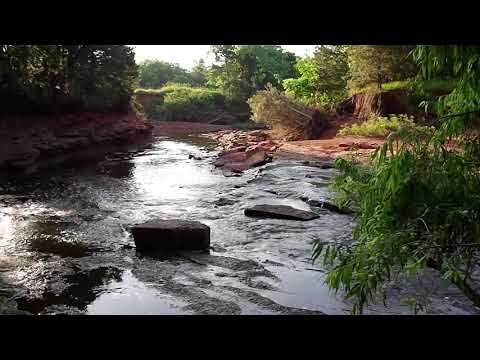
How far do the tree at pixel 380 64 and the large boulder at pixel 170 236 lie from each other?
17.4m

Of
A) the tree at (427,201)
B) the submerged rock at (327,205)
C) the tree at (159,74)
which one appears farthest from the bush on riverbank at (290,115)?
the tree at (159,74)

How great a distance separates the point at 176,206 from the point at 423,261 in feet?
29.5

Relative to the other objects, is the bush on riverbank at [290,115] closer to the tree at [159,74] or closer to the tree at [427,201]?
the tree at [427,201]

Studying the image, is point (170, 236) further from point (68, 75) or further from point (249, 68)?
point (249, 68)

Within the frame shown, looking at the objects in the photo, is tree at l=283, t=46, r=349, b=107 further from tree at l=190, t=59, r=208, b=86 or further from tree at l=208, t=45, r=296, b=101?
tree at l=190, t=59, r=208, b=86

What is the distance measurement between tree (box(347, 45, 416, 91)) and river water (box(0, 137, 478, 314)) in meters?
10.8

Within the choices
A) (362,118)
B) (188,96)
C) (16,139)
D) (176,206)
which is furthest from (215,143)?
(188,96)

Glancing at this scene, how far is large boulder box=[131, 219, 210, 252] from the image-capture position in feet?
24.2

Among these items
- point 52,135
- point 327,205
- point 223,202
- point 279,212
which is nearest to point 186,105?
point 52,135

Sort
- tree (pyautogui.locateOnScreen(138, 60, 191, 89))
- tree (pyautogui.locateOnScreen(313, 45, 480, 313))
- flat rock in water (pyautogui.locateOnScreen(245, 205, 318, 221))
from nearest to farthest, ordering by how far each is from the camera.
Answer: tree (pyautogui.locateOnScreen(313, 45, 480, 313)) → flat rock in water (pyautogui.locateOnScreen(245, 205, 318, 221)) → tree (pyautogui.locateOnScreen(138, 60, 191, 89))

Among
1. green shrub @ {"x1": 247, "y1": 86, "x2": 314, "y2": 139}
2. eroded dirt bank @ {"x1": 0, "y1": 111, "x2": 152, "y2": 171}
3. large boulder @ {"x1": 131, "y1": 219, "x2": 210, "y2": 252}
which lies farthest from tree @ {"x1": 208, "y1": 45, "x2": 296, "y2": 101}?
large boulder @ {"x1": 131, "y1": 219, "x2": 210, "y2": 252}

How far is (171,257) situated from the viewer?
23.5ft
